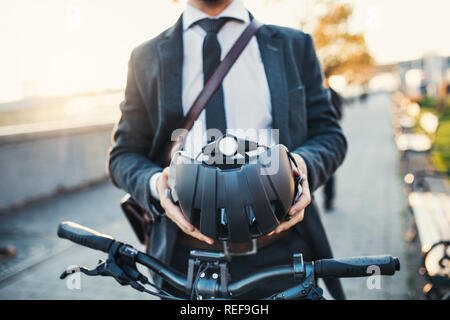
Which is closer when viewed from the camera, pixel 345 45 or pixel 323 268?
pixel 323 268

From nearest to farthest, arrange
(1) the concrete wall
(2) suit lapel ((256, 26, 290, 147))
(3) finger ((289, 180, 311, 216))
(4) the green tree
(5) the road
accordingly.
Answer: (3) finger ((289, 180, 311, 216))
(2) suit lapel ((256, 26, 290, 147))
(5) the road
(1) the concrete wall
(4) the green tree

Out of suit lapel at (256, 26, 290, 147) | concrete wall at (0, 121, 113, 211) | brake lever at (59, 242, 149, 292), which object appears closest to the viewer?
brake lever at (59, 242, 149, 292)

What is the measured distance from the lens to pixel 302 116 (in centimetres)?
173

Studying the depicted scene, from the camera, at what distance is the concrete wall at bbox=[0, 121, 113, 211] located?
6.99 m

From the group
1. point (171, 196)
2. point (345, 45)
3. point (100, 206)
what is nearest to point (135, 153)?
point (171, 196)

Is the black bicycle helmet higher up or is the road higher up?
the black bicycle helmet

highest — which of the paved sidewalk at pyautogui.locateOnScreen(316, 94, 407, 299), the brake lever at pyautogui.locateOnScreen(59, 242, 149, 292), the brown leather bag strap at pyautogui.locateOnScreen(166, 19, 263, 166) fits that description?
the brown leather bag strap at pyautogui.locateOnScreen(166, 19, 263, 166)

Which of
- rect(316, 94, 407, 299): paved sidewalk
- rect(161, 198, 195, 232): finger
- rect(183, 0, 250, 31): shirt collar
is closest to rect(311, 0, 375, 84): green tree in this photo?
rect(316, 94, 407, 299): paved sidewalk

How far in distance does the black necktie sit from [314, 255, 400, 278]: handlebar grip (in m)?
0.72

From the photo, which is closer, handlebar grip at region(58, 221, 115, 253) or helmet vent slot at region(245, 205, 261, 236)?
helmet vent slot at region(245, 205, 261, 236)

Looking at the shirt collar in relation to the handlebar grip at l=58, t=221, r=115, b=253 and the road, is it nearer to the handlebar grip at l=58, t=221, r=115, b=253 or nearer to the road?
the handlebar grip at l=58, t=221, r=115, b=253
